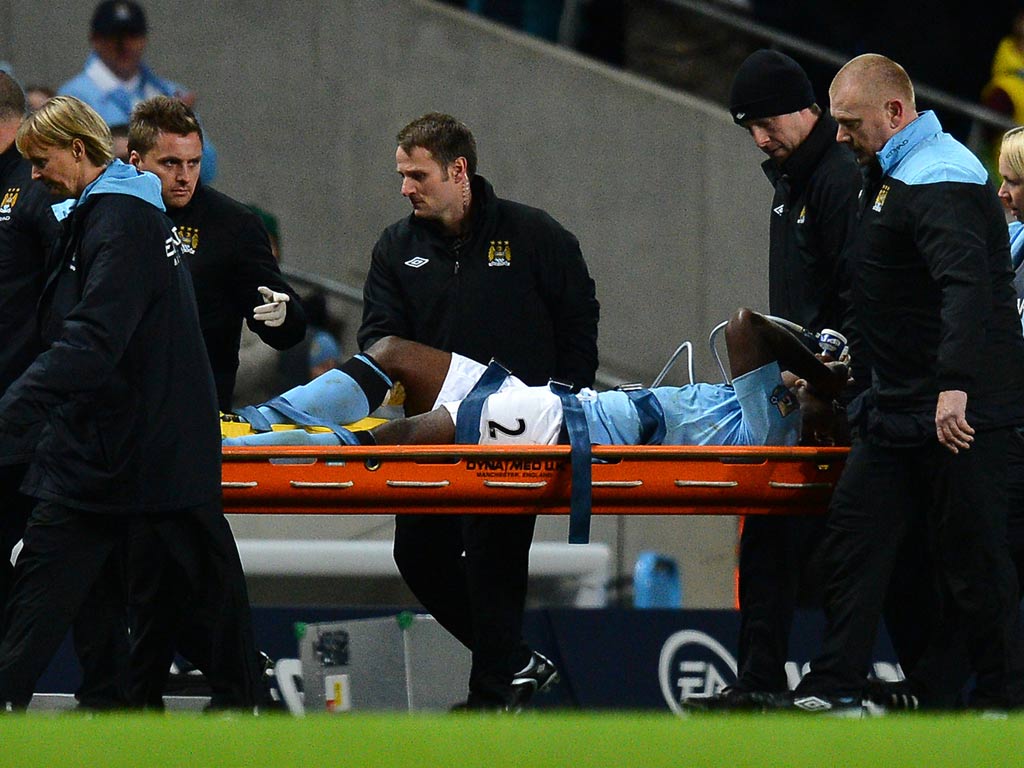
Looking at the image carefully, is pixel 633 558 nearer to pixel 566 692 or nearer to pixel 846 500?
pixel 566 692

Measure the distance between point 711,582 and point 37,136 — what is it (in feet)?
16.3

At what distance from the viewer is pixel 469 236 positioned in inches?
272

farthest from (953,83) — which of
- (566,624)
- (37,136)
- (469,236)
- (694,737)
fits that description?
(694,737)

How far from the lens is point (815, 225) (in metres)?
6.75

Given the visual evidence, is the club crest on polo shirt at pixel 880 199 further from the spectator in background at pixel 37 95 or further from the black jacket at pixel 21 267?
the spectator in background at pixel 37 95

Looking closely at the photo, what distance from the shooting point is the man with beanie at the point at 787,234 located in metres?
6.70

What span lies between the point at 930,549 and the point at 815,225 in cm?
113

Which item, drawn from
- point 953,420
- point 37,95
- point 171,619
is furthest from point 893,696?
point 37,95

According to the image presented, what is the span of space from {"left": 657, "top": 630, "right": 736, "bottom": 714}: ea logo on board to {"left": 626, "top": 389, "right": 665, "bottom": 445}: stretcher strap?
1636mm

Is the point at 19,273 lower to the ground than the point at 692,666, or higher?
higher

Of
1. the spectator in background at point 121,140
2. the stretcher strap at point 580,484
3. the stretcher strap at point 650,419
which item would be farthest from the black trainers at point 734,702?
the spectator in background at point 121,140

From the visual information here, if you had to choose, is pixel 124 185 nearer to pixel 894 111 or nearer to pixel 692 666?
pixel 894 111

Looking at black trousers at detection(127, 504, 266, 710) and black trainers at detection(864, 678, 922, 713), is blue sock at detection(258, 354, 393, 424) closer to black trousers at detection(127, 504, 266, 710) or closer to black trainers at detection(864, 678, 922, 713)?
black trousers at detection(127, 504, 266, 710)

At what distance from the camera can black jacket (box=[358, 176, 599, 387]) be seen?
22.6 feet
